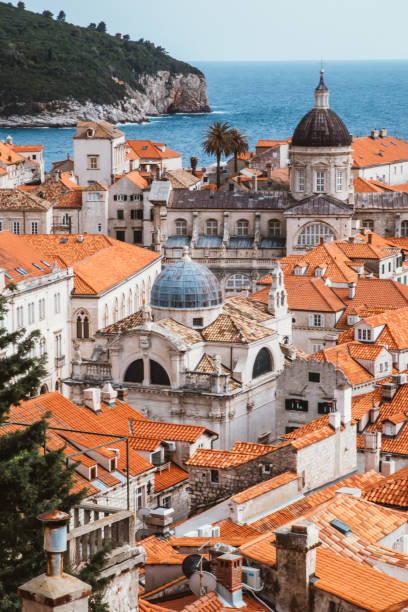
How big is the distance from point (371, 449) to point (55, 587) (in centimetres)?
3044

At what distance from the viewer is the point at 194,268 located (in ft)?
197

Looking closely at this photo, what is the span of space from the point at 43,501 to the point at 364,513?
37.4ft

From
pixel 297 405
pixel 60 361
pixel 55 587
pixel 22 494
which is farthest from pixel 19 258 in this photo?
pixel 55 587

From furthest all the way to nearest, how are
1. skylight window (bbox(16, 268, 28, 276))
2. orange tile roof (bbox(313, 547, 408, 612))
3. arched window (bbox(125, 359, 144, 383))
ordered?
skylight window (bbox(16, 268, 28, 276)) → arched window (bbox(125, 359, 144, 383)) → orange tile roof (bbox(313, 547, 408, 612))

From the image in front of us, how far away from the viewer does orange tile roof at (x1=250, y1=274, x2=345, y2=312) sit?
255 ft

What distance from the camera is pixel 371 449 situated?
154ft

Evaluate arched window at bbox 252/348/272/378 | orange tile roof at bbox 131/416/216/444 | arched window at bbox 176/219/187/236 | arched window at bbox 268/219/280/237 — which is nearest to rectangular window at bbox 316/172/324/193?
arched window at bbox 268/219/280/237

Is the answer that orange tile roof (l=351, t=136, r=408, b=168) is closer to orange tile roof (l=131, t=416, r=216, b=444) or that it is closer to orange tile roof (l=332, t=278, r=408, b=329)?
orange tile roof (l=332, t=278, r=408, b=329)

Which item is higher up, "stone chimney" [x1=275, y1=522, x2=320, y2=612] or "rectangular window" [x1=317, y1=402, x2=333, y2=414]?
"stone chimney" [x1=275, y1=522, x2=320, y2=612]

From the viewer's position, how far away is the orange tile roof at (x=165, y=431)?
51.2 meters

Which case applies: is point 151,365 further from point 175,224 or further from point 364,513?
point 175,224

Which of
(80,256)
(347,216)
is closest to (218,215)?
(347,216)

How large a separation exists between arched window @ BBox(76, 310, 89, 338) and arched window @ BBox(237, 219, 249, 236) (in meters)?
26.7

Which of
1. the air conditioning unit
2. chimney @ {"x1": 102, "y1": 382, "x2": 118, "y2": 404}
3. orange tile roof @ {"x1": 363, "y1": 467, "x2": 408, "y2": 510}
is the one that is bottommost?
chimney @ {"x1": 102, "y1": 382, "x2": 118, "y2": 404}
